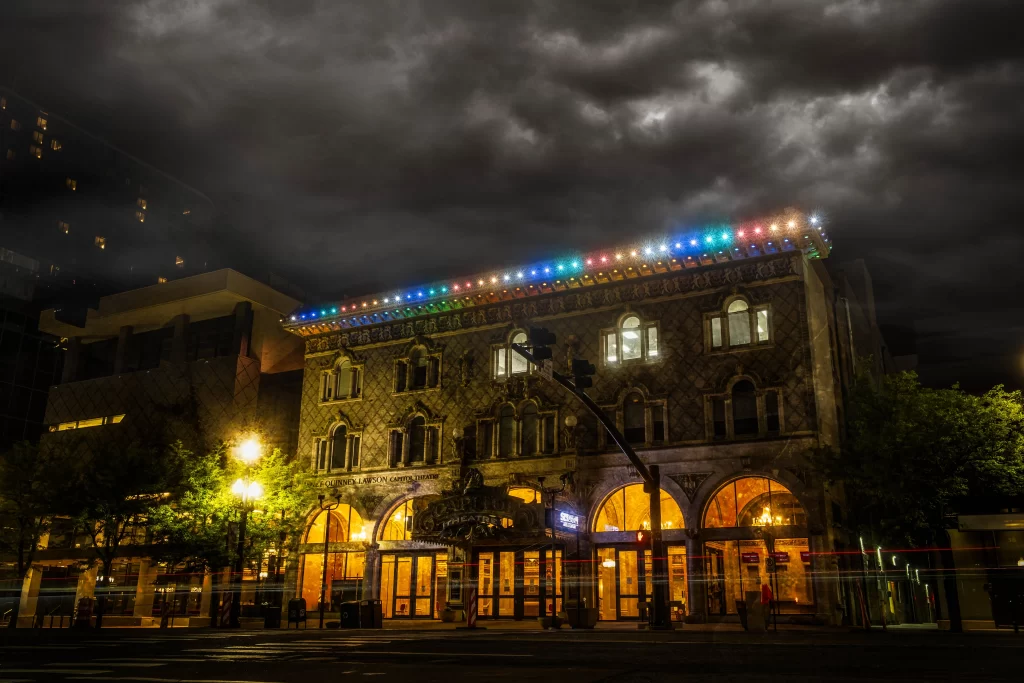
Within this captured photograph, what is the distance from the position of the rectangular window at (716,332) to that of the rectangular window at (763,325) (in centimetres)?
153

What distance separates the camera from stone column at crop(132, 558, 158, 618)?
46219 millimetres

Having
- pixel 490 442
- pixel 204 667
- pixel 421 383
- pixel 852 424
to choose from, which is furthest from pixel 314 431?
pixel 204 667

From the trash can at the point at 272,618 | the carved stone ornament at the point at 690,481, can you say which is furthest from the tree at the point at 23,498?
the carved stone ornament at the point at 690,481

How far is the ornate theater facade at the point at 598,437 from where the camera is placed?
3275 centimetres

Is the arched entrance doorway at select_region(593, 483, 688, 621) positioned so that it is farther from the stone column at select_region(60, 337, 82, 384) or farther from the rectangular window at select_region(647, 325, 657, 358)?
the stone column at select_region(60, 337, 82, 384)

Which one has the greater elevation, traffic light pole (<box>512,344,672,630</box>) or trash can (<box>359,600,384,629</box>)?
traffic light pole (<box>512,344,672,630</box>)

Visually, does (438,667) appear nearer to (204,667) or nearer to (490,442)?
(204,667)

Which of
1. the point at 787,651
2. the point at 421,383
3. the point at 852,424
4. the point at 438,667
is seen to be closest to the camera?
the point at 438,667

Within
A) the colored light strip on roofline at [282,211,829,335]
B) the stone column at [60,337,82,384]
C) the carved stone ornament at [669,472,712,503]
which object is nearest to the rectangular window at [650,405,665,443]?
the carved stone ornament at [669,472,712,503]

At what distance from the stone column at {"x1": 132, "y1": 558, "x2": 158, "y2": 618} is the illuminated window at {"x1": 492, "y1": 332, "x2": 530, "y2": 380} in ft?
73.0

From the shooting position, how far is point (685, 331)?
35656 mm

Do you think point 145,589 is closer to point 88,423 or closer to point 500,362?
point 88,423

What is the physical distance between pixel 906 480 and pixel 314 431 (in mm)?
27282

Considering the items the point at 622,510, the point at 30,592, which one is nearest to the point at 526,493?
the point at 622,510
